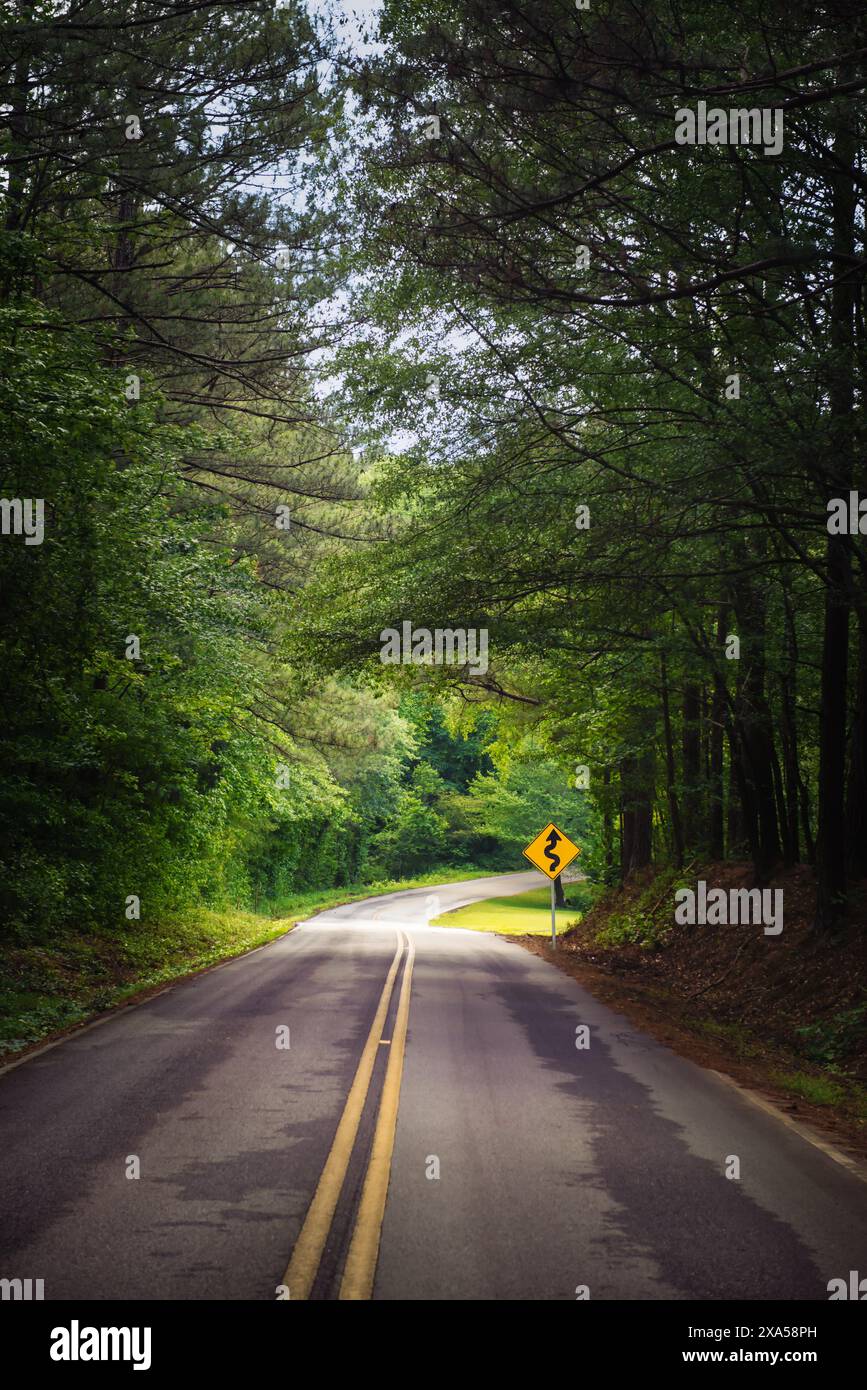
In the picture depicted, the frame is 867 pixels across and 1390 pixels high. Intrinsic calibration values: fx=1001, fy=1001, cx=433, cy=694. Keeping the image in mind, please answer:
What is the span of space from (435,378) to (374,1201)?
33.0ft

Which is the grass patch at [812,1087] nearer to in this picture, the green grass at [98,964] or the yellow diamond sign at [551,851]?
the green grass at [98,964]

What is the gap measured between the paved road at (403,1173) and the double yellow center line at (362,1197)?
18 millimetres

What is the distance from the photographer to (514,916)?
141ft

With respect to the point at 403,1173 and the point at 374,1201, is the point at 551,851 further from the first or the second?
the point at 374,1201

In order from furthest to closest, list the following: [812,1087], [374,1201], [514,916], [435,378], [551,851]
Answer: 1. [514,916]
2. [551,851]
3. [435,378]
4. [812,1087]
5. [374,1201]

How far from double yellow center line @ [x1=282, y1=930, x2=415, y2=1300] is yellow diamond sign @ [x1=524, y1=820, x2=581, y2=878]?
35.6ft

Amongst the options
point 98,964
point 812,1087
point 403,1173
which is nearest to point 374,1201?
point 403,1173

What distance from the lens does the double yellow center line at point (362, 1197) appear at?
4.48 meters

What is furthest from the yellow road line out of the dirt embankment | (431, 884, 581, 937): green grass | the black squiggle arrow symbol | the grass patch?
(431, 884, 581, 937): green grass

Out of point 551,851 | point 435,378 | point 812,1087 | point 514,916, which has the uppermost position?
point 435,378

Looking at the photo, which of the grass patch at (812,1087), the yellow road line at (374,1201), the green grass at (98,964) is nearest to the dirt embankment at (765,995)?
the grass patch at (812,1087)

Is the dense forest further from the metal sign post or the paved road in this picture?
the paved road

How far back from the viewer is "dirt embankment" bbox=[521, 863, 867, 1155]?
30.6 ft

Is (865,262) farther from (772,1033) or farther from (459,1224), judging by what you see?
(772,1033)
